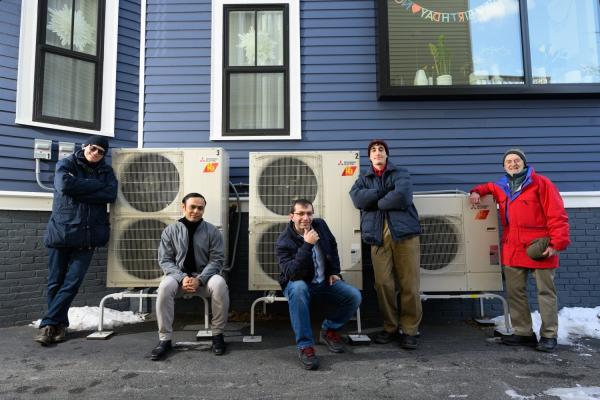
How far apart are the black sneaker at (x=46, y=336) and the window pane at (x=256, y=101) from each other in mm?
2505

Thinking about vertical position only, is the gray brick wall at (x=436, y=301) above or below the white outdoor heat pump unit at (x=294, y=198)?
below

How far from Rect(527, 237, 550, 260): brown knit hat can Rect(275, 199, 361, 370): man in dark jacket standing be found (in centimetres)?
135

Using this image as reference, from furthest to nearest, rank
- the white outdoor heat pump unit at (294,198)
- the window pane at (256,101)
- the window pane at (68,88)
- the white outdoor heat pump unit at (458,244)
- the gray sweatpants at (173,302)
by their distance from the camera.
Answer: the window pane at (256,101)
the window pane at (68,88)
the white outdoor heat pump unit at (458,244)
the white outdoor heat pump unit at (294,198)
the gray sweatpants at (173,302)

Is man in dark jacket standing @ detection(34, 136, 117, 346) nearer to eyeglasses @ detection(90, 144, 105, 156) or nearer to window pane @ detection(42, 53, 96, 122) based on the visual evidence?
eyeglasses @ detection(90, 144, 105, 156)

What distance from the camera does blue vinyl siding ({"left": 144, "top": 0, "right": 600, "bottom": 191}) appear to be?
432 cm

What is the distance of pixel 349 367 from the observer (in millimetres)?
2781

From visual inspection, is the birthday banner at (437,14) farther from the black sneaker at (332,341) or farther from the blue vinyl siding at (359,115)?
the black sneaker at (332,341)

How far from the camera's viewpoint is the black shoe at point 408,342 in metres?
3.16

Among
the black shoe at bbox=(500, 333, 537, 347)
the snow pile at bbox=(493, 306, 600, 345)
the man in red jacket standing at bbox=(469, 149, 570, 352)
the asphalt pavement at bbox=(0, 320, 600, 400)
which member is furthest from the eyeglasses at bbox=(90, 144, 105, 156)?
the snow pile at bbox=(493, 306, 600, 345)

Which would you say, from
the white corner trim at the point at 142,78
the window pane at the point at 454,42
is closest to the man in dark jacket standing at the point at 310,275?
the window pane at the point at 454,42

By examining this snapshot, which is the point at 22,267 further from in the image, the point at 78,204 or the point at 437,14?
the point at 437,14

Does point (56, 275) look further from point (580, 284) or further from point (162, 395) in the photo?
point (580, 284)

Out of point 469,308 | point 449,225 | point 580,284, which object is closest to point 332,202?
point 449,225

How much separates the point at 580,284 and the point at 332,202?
9.14ft
